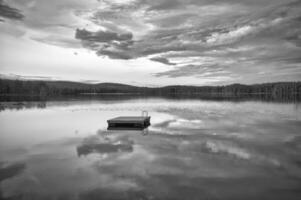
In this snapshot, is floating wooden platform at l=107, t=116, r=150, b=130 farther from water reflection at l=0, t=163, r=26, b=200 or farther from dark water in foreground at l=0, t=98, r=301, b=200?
water reflection at l=0, t=163, r=26, b=200

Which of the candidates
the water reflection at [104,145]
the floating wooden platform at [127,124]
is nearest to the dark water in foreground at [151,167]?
the water reflection at [104,145]

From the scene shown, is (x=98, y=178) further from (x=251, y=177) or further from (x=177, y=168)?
(x=251, y=177)

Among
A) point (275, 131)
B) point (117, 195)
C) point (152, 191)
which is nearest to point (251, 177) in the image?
point (152, 191)

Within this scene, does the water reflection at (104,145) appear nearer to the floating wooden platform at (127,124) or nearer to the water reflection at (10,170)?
the water reflection at (10,170)

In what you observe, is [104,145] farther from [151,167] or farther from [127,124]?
[127,124]

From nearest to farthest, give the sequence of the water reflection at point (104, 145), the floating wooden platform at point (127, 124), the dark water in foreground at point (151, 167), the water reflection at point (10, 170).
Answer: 1. the dark water in foreground at point (151, 167)
2. the water reflection at point (10, 170)
3. the water reflection at point (104, 145)
4. the floating wooden platform at point (127, 124)

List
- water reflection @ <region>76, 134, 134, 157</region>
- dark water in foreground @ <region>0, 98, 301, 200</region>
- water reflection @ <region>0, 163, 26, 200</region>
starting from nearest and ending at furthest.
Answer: dark water in foreground @ <region>0, 98, 301, 200</region>, water reflection @ <region>0, 163, 26, 200</region>, water reflection @ <region>76, 134, 134, 157</region>

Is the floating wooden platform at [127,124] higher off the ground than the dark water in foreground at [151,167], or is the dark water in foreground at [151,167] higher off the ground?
the floating wooden platform at [127,124]

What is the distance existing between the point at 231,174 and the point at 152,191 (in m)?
3.36

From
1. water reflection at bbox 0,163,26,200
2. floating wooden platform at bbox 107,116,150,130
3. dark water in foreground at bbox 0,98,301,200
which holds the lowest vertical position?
dark water in foreground at bbox 0,98,301,200

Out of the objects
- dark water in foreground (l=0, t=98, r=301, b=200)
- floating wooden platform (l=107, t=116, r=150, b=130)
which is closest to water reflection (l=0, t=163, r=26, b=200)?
dark water in foreground (l=0, t=98, r=301, b=200)

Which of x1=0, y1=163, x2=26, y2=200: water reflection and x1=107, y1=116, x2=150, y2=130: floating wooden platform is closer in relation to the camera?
x1=0, y1=163, x2=26, y2=200: water reflection

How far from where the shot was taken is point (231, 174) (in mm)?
8398

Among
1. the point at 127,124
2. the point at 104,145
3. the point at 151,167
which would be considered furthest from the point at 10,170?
the point at 127,124
